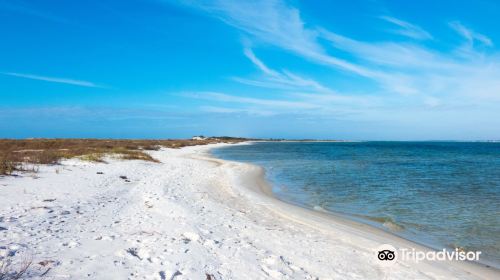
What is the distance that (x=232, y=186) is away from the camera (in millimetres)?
18984

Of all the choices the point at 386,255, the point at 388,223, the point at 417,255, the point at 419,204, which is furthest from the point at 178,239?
the point at 419,204

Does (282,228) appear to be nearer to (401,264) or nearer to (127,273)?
(401,264)

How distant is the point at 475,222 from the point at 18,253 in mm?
13376

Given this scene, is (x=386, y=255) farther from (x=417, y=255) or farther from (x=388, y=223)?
(x=388, y=223)

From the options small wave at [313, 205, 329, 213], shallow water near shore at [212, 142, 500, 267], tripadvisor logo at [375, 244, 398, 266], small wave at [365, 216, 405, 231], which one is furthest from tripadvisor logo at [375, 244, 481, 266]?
small wave at [313, 205, 329, 213]

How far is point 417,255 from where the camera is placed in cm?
837

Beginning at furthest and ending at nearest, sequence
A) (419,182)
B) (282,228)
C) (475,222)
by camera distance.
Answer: (419,182) < (475,222) < (282,228)

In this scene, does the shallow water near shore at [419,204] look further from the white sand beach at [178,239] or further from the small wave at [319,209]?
the white sand beach at [178,239]

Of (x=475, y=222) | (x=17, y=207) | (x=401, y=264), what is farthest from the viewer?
(x=475, y=222)

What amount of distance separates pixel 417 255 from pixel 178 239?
19.1 ft

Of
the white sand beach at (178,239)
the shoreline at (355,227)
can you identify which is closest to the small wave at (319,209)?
the shoreline at (355,227)

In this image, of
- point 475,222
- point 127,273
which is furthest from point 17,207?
point 475,222

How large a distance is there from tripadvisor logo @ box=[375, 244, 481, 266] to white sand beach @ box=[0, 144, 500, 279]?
207 millimetres

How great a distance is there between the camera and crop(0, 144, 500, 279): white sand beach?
608 cm
